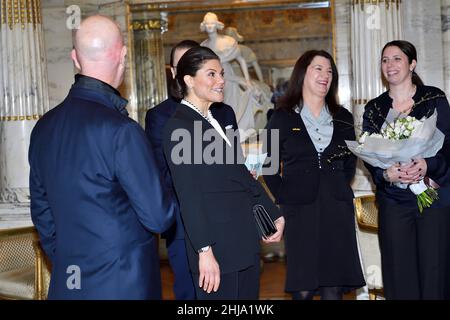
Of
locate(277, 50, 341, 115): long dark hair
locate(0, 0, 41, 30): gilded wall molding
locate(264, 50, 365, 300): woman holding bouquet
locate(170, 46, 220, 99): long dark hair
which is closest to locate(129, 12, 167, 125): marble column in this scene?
locate(0, 0, 41, 30): gilded wall molding

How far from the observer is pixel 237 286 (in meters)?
3.90

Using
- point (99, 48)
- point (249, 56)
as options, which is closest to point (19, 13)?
point (249, 56)

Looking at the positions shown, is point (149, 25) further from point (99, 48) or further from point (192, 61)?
point (99, 48)

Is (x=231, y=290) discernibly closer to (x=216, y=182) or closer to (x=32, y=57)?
(x=216, y=182)

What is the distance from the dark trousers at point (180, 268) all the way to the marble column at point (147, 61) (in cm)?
299

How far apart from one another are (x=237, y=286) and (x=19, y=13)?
4.38 metres

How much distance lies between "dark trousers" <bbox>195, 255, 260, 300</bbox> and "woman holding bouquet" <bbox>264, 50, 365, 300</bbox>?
979 mm

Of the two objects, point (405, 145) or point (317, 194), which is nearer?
point (405, 145)

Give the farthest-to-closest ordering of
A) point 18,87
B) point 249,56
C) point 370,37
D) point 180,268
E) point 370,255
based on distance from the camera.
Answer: point 249,56 → point 18,87 → point 370,37 → point 370,255 → point 180,268

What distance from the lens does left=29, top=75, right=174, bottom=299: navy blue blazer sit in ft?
10.2

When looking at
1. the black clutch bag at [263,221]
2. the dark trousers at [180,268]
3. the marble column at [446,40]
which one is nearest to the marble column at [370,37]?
the marble column at [446,40]

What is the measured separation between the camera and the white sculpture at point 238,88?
25.5 feet

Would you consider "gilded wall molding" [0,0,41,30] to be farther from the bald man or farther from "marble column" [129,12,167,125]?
the bald man

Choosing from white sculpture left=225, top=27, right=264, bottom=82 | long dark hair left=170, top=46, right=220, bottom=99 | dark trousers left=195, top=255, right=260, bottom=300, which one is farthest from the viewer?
white sculpture left=225, top=27, right=264, bottom=82
